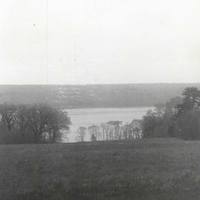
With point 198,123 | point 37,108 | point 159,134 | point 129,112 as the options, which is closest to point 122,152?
point 198,123

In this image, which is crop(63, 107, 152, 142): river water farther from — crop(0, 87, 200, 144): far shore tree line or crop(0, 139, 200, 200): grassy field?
crop(0, 139, 200, 200): grassy field

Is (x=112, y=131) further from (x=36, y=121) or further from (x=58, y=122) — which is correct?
(x=36, y=121)

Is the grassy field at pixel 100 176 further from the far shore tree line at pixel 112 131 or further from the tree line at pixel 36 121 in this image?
the far shore tree line at pixel 112 131

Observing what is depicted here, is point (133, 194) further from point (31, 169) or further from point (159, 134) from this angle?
point (159, 134)

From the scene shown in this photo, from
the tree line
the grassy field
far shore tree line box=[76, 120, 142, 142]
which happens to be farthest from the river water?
the grassy field

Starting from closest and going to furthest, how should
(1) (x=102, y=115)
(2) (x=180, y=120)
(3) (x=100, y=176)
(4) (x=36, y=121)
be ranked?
(3) (x=100, y=176), (2) (x=180, y=120), (4) (x=36, y=121), (1) (x=102, y=115)

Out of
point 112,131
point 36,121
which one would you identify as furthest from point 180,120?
point 112,131

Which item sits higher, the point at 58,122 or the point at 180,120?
the point at 180,120

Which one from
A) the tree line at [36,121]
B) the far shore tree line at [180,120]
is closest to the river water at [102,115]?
the tree line at [36,121]
